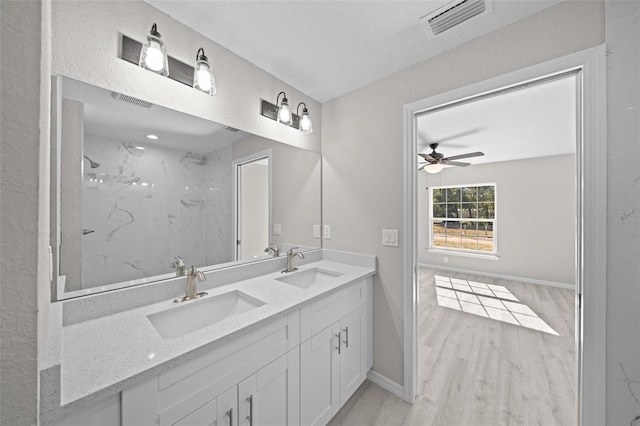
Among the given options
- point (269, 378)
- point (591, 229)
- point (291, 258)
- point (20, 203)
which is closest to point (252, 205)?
point (291, 258)

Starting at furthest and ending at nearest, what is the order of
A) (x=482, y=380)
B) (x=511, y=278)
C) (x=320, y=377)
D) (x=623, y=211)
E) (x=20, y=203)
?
(x=511, y=278) < (x=482, y=380) < (x=320, y=377) < (x=623, y=211) < (x=20, y=203)

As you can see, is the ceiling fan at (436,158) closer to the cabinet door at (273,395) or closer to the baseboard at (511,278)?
the baseboard at (511,278)

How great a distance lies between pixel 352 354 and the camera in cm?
167

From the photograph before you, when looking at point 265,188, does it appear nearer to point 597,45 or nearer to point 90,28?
point 90,28

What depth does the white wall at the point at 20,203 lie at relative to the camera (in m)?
0.43

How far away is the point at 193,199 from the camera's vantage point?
1.42 m

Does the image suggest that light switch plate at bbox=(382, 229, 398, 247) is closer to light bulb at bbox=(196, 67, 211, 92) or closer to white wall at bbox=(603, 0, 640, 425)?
white wall at bbox=(603, 0, 640, 425)

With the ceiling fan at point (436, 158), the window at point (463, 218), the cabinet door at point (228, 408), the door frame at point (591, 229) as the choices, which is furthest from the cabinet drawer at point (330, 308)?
the window at point (463, 218)

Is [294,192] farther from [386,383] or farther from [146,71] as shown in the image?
[386,383]

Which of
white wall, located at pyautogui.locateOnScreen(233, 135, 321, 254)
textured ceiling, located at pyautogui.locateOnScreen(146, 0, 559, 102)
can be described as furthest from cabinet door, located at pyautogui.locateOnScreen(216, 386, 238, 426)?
textured ceiling, located at pyautogui.locateOnScreen(146, 0, 559, 102)

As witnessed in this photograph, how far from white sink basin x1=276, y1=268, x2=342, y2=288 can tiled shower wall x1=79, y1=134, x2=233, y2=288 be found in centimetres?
47

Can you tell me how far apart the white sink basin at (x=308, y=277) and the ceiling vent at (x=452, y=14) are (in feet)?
5.55

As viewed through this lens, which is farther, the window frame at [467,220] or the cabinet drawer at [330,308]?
the window frame at [467,220]

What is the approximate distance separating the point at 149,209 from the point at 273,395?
1.12m
